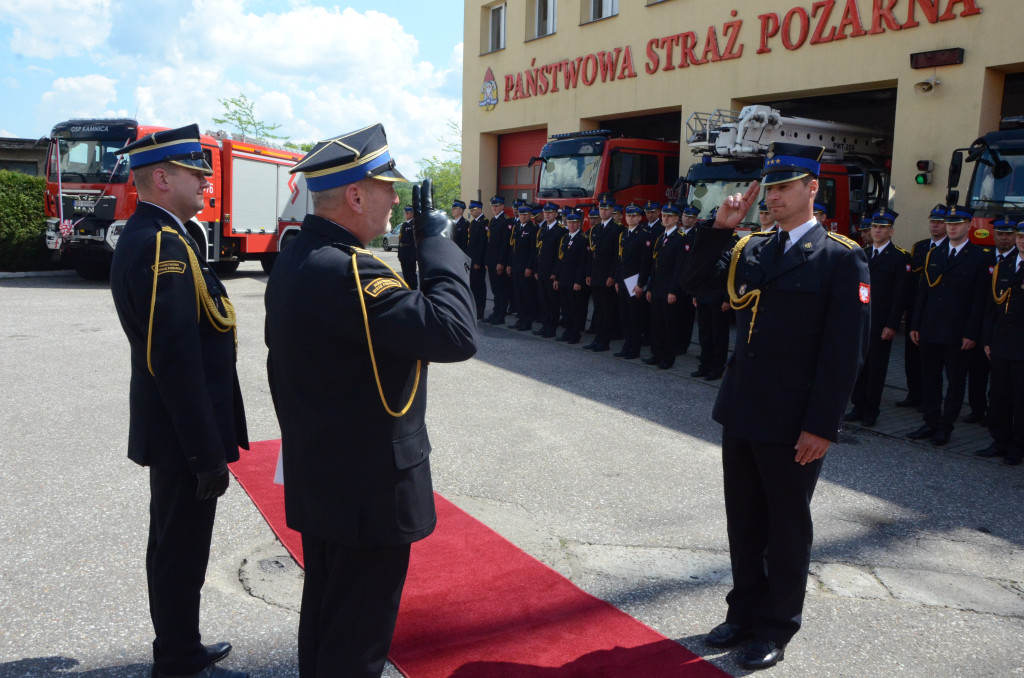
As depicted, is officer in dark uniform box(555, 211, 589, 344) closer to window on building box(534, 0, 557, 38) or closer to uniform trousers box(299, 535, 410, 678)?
uniform trousers box(299, 535, 410, 678)

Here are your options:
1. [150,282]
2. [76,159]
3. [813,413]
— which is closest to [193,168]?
[150,282]

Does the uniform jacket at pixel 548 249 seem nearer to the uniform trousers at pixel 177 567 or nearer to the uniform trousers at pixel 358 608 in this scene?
the uniform trousers at pixel 177 567

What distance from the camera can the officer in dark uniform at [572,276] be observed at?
455 inches

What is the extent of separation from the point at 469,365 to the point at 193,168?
6627 mm

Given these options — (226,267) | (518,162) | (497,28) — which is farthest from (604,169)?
(226,267)

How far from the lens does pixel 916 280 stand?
783 cm

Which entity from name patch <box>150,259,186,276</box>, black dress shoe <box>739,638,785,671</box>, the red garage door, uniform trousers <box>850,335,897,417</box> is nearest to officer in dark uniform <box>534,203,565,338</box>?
uniform trousers <box>850,335,897,417</box>

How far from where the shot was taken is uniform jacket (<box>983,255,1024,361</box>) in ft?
20.8

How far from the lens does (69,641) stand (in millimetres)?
3254

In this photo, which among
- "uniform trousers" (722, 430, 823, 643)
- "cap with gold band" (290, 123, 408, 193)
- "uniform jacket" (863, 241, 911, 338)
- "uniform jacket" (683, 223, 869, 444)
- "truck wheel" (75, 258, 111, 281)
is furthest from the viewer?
"truck wheel" (75, 258, 111, 281)

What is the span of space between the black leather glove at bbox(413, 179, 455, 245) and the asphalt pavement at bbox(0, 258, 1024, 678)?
1.79m

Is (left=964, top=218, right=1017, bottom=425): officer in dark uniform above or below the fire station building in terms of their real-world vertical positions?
below

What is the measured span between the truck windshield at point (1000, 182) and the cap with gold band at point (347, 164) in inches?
362

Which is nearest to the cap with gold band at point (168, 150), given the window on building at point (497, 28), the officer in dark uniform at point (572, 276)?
the officer in dark uniform at point (572, 276)
